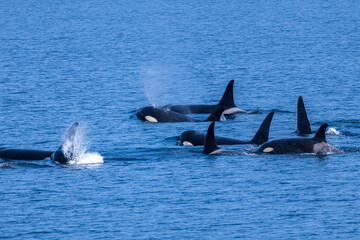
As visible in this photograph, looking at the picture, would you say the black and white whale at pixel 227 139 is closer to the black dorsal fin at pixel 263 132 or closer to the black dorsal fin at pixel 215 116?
the black dorsal fin at pixel 263 132

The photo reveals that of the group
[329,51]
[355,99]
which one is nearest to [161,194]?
[355,99]

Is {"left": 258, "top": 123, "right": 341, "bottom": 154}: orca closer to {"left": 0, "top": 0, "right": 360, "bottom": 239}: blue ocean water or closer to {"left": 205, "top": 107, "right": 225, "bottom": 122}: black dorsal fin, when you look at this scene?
{"left": 0, "top": 0, "right": 360, "bottom": 239}: blue ocean water

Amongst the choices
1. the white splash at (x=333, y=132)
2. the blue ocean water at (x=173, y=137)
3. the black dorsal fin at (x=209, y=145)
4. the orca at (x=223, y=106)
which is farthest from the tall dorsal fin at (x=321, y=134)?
the orca at (x=223, y=106)

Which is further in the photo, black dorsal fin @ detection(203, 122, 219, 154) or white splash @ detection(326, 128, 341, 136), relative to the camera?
white splash @ detection(326, 128, 341, 136)

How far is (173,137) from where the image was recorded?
32.6 m

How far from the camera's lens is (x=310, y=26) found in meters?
98.4

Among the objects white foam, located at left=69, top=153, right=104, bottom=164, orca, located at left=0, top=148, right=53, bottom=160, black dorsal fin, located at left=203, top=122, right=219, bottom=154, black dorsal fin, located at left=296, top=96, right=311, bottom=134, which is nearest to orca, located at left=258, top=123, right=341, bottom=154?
black dorsal fin, located at left=203, top=122, right=219, bottom=154

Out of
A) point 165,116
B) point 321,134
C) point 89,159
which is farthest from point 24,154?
point 165,116

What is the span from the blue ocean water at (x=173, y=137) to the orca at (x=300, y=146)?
378mm

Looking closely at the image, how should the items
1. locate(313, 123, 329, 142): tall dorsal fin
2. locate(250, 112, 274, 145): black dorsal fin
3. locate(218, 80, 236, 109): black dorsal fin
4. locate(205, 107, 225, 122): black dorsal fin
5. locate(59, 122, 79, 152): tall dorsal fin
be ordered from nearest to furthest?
locate(59, 122, 79, 152): tall dorsal fin, locate(313, 123, 329, 142): tall dorsal fin, locate(250, 112, 274, 145): black dorsal fin, locate(205, 107, 225, 122): black dorsal fin, locate(218, 80, 236, 109): black dorsal fin

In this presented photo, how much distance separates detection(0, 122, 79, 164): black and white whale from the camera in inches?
1083

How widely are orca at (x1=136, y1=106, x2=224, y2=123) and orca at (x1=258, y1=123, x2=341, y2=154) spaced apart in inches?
292

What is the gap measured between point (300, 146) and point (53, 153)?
7605 millimetres

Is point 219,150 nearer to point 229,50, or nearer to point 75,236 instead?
point 75,236
